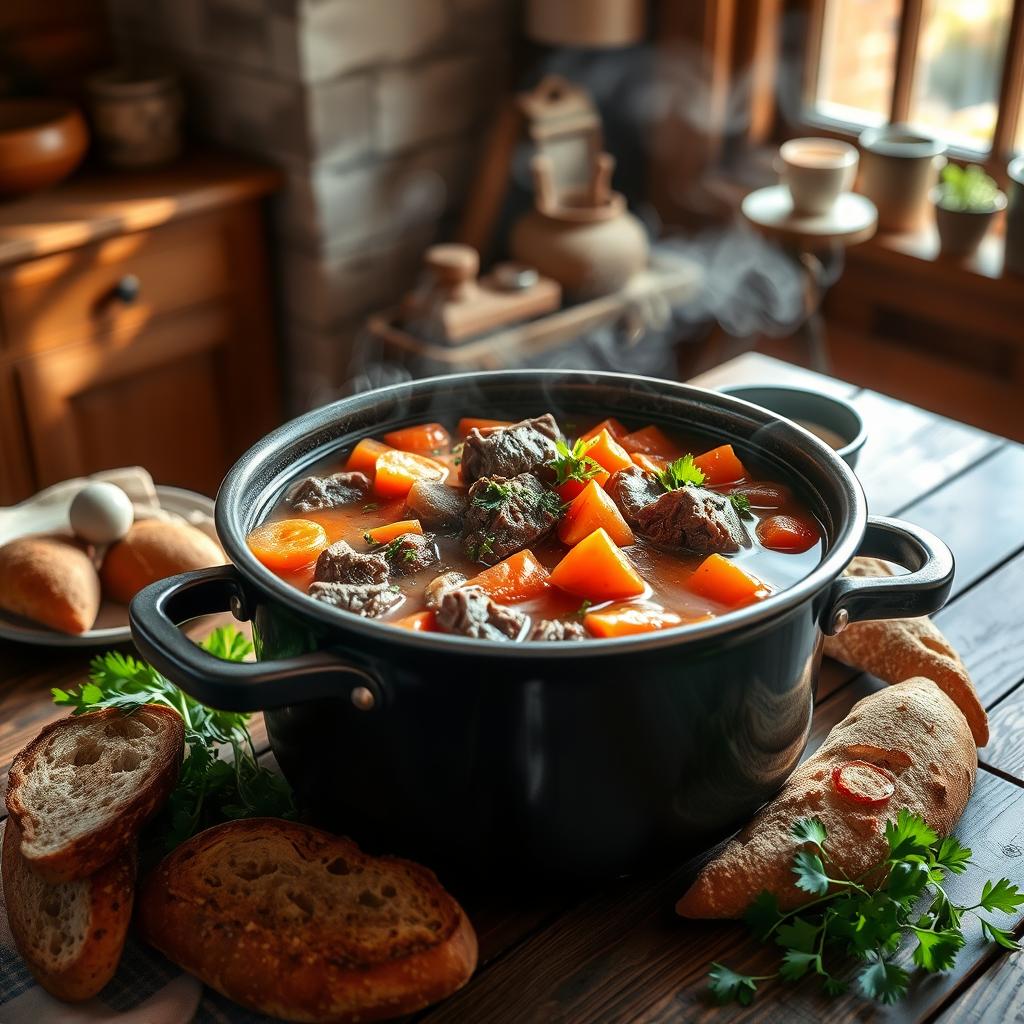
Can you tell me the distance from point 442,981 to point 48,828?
0.43 m

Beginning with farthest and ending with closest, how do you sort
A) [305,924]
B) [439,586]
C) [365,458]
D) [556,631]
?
[365,458], [439,586], [556,631], [305,924]

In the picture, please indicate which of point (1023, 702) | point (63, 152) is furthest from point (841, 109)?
point (1023, 702)

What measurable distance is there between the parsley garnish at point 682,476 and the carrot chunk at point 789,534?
10cm

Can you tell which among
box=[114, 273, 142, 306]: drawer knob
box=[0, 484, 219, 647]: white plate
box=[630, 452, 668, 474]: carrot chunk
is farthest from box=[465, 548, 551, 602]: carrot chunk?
box=[114, 273, 142, 306]: drawer knob

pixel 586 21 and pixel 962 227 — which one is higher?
pixel 586 21

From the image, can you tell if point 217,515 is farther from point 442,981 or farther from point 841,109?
point 841,109

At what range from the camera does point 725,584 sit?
1395 mm

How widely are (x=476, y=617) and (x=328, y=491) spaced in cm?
35

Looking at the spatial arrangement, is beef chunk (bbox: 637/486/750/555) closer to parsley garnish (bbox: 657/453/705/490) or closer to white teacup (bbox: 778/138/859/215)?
parsley garnish (bbox: 657/453/705/490)

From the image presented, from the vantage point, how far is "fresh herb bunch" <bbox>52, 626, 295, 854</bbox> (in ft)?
4.51

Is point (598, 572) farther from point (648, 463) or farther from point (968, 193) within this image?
point (968, 193)

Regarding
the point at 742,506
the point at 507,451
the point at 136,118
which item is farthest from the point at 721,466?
the point at 136,118

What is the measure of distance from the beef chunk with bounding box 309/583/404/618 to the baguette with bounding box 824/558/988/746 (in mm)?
641

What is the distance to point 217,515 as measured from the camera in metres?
1.28
